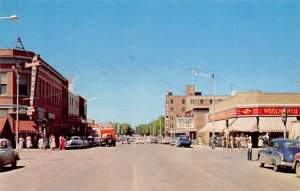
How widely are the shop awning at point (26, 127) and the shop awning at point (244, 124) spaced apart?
2512 centimetres

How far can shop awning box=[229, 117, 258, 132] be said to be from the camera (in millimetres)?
60438

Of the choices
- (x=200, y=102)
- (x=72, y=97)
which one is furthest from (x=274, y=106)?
(x=200, y=102)

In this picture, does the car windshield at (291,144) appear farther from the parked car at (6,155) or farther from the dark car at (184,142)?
the dark car at (184,142)

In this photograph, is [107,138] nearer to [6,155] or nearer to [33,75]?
[33,75]

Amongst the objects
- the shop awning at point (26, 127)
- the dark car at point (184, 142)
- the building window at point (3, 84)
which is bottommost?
the dark car at point (184, 142)

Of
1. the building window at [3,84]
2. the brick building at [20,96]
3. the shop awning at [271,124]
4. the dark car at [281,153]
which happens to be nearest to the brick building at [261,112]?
the shop awning at [271,124]

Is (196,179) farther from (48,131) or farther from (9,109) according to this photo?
(48,131)

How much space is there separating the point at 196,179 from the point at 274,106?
46.1 m

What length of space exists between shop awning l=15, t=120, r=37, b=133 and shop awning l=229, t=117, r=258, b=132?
25122 mm

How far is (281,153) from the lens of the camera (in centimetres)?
2330

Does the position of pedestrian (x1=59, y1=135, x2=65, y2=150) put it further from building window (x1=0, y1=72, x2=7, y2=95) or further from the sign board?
the sign board

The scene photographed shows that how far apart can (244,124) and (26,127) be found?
26.7 metres

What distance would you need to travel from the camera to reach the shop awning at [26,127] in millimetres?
52578

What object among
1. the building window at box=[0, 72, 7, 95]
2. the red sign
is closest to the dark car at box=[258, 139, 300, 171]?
the building window at box=[0, 72, 7, 95]
